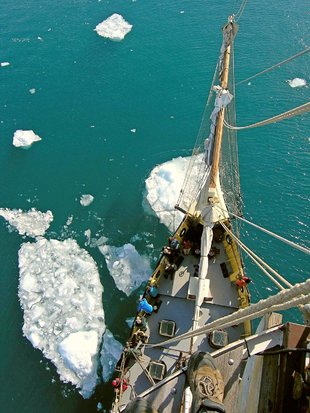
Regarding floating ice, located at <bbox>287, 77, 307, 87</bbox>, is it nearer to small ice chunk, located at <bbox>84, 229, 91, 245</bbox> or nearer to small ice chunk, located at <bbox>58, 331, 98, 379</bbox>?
small ice chunk, located at <bbox>84, 229, 91, 245</bbox>

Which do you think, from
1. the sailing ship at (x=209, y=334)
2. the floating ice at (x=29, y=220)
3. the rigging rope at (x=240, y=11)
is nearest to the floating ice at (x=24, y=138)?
the floating ice at (x=29, y=220)

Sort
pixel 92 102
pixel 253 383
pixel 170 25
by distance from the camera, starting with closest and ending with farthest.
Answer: pixel 253 383, pixel 92 102, pixel 170 25

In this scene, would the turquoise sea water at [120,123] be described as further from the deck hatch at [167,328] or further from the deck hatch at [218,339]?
the deck hatch at [218,339]

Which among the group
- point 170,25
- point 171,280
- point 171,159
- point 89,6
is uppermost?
point 89,6

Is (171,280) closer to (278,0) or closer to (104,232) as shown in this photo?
(104,232)

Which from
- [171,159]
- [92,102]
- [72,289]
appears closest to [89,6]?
[92,102]
